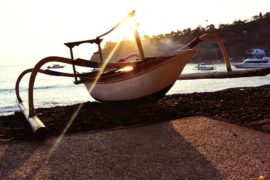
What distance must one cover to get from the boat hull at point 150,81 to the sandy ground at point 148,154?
2.38 meters

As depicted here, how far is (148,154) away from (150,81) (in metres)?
4.51

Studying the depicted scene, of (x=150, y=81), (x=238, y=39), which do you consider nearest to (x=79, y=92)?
(x=150, y=81)

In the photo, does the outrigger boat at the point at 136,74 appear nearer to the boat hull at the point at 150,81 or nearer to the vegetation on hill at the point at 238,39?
the boat hull at the point at 150,81

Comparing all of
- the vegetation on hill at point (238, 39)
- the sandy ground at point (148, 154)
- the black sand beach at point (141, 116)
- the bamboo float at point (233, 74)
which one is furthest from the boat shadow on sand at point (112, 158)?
the vegetation on hill at point (238, 39)

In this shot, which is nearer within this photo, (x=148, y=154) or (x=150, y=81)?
(x=148, y=154)

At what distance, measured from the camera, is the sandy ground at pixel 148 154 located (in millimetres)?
5180

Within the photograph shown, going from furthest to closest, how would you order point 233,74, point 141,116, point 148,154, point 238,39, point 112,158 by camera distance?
1. point 238,39
2. point 141,116
3. point 233,74
4. point 148,154
5. point 112,158

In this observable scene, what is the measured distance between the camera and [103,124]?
908 cm

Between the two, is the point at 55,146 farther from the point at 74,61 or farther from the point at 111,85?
the point at 111,85

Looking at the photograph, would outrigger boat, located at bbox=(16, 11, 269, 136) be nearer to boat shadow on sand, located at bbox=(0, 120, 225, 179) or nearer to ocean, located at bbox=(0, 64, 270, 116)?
boat shadow on sand, located at bbox=(0, 120, 225, 179)

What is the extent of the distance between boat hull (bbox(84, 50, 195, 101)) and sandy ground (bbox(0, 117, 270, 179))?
2377mm

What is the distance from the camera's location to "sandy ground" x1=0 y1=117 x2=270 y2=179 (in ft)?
17.0

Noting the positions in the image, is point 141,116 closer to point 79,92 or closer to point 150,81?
point 150,81

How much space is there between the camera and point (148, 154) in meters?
6.06
